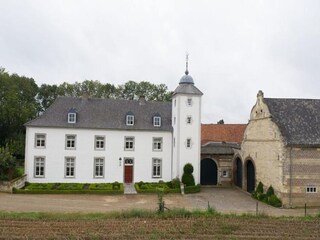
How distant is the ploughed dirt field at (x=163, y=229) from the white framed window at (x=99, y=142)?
15547 mm

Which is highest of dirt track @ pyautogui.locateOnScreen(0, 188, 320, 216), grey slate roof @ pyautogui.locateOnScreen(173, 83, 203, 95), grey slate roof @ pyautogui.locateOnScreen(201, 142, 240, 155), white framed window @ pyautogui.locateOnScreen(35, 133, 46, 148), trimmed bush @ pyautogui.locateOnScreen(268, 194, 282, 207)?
grey slate roof @ pyautogui.locateOnScreen(173, 83, 203, 95)

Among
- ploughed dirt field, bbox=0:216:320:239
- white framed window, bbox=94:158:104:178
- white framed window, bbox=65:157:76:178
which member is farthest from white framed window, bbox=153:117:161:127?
ploughed dirt field, bbox=0:216:320:239

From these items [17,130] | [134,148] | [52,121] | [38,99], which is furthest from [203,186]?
[38,99]

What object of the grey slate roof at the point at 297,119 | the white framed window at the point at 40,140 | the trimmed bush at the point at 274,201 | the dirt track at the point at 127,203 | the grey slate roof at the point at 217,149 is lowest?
the dirt track at the point at 127,203

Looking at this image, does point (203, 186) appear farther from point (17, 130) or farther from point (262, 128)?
point (17, 130)

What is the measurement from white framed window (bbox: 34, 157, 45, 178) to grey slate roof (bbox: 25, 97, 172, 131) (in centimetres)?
329

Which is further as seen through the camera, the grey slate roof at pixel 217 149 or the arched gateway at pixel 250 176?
the grey slate roof at pixel 217 149

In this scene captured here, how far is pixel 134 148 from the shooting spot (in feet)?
104

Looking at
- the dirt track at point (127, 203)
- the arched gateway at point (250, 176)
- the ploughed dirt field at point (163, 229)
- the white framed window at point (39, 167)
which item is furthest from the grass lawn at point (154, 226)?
the white framed window at point (39, 167)

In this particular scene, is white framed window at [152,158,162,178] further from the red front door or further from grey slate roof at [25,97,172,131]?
grey slate roof at [25,97,172,131]

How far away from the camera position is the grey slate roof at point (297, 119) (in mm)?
23833

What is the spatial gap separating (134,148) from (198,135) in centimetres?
642

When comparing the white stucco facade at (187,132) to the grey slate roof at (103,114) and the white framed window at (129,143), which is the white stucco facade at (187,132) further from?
the white framed window at (129,143)

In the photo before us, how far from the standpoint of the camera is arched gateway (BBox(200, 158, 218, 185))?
3372 centimetres
